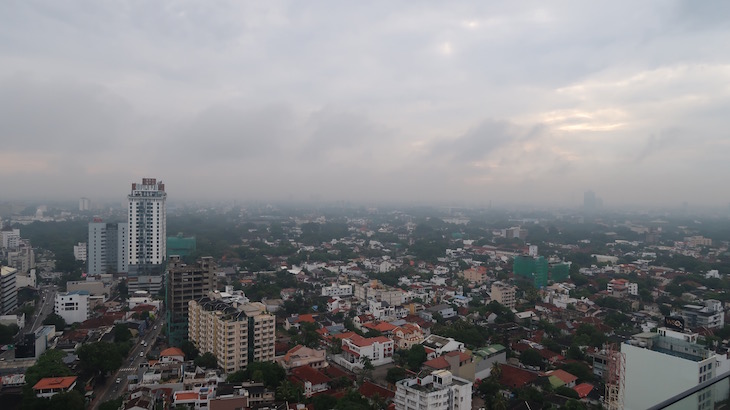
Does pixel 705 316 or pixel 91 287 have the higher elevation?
pixel 705 316

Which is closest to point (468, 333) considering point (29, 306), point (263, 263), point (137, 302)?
point (137, 302)

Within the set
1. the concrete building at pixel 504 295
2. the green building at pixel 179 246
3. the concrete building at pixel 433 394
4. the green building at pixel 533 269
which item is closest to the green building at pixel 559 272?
the green building at pixel 533 269

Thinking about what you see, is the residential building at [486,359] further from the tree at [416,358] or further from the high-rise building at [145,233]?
the high-rise building at [145,233]

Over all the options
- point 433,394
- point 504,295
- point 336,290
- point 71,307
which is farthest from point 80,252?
point 433,394

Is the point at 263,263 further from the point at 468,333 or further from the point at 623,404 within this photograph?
the point at 623,404

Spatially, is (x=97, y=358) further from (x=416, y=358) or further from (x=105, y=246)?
(x=105, y=246)

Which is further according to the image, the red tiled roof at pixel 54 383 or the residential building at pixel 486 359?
the residential building at pixel 486 359
